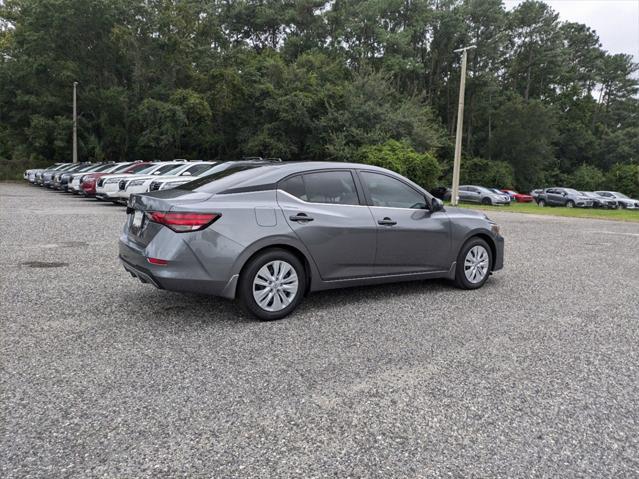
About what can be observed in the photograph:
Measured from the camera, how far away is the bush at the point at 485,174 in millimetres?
54188

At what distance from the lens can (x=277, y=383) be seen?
12.0 ft

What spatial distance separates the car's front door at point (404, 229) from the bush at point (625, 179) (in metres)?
60.3

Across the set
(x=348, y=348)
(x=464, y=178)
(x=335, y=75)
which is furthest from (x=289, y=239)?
(x=464, y=178)

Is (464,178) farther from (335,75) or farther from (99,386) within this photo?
(99,386)

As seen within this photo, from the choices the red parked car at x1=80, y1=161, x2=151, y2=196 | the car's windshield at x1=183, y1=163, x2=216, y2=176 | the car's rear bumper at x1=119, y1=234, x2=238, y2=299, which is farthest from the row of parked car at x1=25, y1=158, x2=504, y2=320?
the red parked car at x1=80, y1=161, x2=151, y2=196

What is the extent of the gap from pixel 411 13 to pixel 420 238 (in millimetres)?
59225

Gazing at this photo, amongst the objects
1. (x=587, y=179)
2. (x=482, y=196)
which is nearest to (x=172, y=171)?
(x=482, y=196)

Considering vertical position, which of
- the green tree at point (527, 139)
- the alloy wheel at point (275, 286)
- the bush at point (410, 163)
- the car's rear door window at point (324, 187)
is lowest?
the alloy wheel at point (275, 286)

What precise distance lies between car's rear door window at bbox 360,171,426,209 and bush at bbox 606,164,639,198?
6047 cm

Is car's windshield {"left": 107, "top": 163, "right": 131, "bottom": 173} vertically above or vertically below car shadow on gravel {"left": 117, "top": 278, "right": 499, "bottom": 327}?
above

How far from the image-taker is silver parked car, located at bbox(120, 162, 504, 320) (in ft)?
15.7

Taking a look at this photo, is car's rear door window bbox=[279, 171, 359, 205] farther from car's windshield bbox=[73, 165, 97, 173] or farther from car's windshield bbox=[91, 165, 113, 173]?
car's windshield bbox=[73, 165, 97, 173]

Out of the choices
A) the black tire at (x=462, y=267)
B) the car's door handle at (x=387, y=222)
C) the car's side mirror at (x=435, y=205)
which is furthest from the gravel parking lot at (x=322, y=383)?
the car's side mirror at (x=435, y=205)

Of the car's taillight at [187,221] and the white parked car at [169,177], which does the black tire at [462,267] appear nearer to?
the car's taillight at [187,221]
